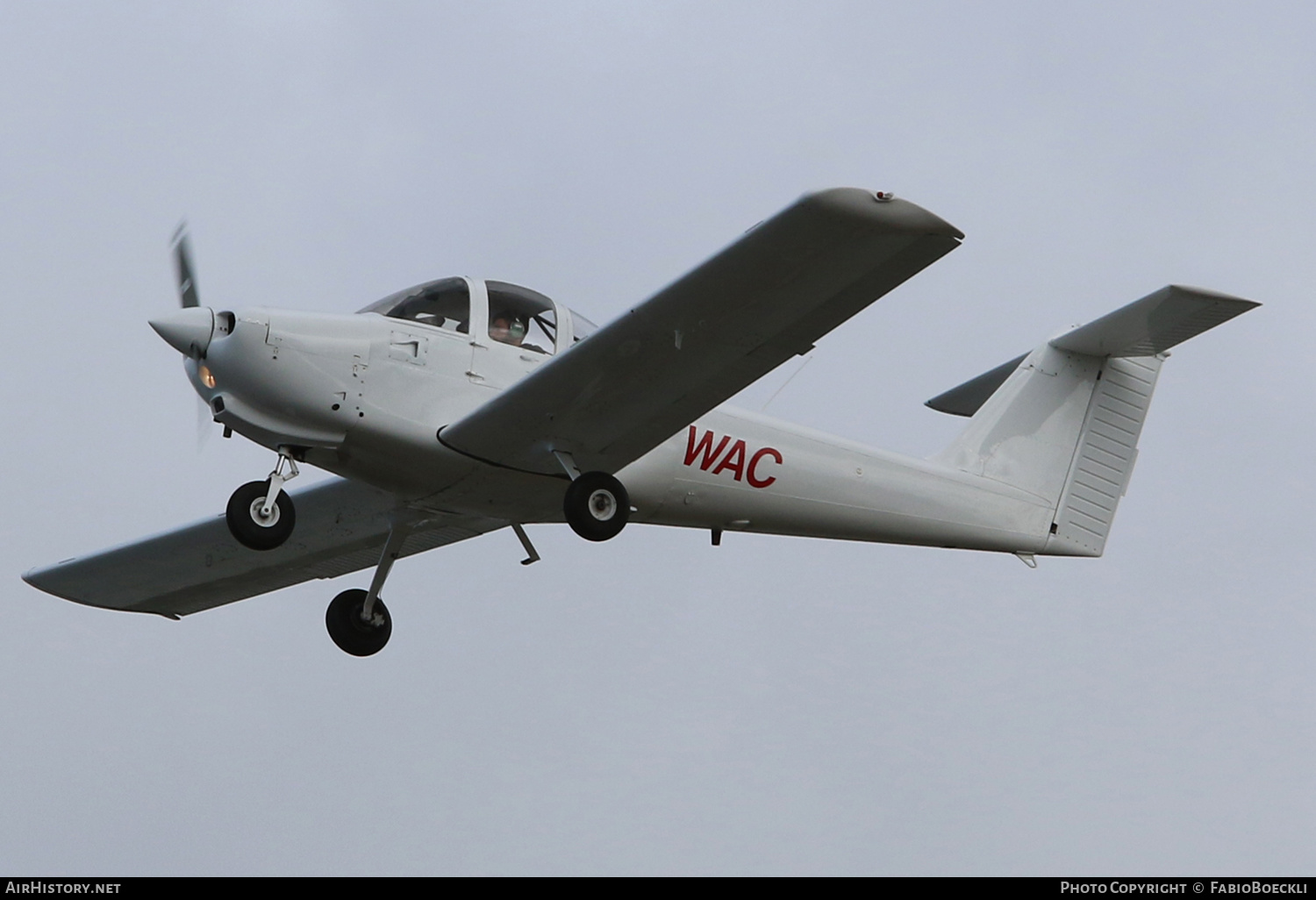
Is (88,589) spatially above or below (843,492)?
below

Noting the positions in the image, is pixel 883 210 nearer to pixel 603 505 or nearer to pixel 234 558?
pixel 603 505

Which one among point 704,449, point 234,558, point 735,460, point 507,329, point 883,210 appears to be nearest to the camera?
point 883,210

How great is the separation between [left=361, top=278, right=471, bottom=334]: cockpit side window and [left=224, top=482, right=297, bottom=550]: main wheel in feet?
4.89

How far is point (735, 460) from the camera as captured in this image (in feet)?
42.8

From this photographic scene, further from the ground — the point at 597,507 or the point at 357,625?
the point at 597,507

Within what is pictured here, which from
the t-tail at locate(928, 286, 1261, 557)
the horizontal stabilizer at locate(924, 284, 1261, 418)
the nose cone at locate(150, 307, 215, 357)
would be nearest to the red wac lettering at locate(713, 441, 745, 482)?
the t-tail at locate(928, 286, 1261, 557)

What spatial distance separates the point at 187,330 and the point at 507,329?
7.20 ft

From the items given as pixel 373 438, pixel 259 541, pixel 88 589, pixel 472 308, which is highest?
pixel 472 308

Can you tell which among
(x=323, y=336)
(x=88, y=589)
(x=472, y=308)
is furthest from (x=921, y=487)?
(x=88, y=589)

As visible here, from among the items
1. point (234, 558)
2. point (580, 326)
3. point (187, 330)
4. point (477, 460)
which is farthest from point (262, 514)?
point (234, 558)

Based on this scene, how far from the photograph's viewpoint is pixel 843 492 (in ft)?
43.9

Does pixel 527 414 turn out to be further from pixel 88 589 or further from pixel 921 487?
pixel 88 589

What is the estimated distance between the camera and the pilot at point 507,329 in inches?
476

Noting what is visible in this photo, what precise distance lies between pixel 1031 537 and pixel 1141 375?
1995mm
